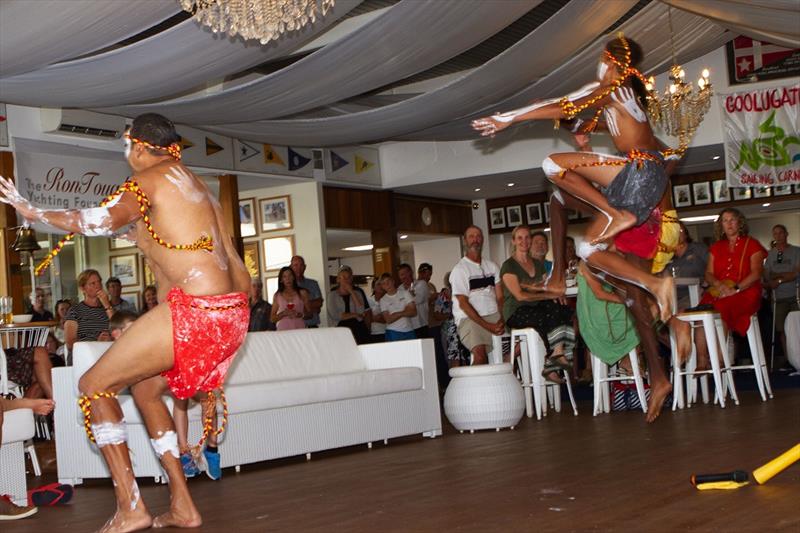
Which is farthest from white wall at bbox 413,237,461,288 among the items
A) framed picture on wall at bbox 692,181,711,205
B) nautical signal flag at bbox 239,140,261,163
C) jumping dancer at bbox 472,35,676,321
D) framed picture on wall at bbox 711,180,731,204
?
jumping dancer at bbox 472,35,676,321

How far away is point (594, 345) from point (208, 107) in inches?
150

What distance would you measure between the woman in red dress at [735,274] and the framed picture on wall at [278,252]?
19.6 feet

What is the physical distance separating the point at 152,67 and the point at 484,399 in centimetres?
334

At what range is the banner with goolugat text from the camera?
1204 cm

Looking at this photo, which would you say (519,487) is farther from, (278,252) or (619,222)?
(278,252)

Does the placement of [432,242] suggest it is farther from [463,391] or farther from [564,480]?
[564,480]

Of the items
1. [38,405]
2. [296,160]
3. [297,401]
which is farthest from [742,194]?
[38,405]

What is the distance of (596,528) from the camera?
9.75 feet

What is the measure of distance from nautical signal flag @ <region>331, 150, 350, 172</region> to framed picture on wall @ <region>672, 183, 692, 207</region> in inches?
184

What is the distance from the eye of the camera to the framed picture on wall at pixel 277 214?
1331 centimetres

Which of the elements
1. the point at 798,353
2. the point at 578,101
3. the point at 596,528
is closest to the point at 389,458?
the point at 578,101

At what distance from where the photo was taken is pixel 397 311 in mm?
11695

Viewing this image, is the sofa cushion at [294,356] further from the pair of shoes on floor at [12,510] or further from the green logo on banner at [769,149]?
the green logo on banner at [769,149]

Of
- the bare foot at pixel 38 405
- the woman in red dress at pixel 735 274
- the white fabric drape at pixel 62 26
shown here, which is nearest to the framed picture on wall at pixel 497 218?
→ the woman in red dress at pixel 735 274
